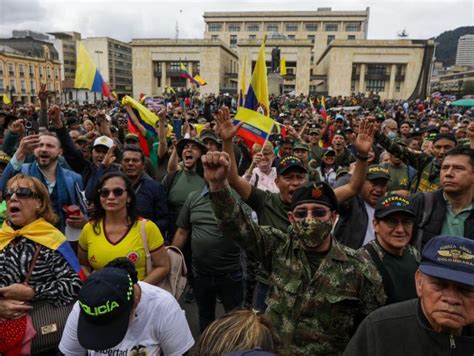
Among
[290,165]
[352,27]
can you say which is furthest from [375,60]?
[290,165]

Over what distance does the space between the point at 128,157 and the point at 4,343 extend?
78.7 inches

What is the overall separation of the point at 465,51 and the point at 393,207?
224 meters

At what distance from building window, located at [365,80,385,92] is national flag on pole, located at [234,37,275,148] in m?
61.4

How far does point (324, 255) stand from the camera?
7.22 feet

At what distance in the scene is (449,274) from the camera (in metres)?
1.45

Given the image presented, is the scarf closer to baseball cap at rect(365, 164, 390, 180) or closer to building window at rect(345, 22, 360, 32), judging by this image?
baseball cap at rect(365, 164, 390, 180)

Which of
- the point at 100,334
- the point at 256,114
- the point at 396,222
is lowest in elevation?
the point at 100,334

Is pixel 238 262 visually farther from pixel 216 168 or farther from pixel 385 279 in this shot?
pixel 216 168

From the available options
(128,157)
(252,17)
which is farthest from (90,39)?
(128,157)

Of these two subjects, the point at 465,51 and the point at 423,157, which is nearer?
the point at 423,157

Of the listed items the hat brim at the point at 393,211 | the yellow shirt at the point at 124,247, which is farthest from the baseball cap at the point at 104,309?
the hat brim at the point at 393,211

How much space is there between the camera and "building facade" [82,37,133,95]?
76.4m

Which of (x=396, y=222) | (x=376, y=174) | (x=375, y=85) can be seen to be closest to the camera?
(x=396, y=222)

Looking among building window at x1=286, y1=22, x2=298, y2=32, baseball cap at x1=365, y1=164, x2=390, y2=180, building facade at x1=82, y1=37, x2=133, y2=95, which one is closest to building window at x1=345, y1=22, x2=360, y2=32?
building window at x1=286, y1=22, x2=298, y2=32
